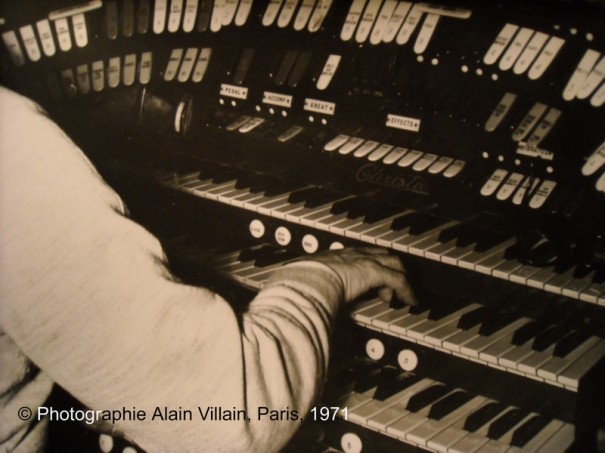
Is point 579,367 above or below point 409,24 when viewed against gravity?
below

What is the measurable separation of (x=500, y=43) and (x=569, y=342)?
0.62 metres

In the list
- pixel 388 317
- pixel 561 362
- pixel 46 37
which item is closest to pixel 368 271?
pixel 388 317

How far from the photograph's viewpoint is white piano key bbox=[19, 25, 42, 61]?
1.66 m

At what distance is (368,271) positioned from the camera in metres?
1.40

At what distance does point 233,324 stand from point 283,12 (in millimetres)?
783

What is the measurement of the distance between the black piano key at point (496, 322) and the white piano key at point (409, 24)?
630 mm

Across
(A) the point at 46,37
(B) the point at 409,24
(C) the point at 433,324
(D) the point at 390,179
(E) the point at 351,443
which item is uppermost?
(B) the point at 409,24

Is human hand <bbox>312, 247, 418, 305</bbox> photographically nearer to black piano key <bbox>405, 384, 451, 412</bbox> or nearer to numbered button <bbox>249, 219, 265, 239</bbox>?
black piano key <bbox>405, 384, 451, 412</bbox>

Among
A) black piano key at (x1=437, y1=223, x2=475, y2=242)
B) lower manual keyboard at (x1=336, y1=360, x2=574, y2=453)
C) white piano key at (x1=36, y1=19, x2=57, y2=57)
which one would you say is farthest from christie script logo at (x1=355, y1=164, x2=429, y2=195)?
white piano key at (x1=36, y1=19, x2=57, y2=57)

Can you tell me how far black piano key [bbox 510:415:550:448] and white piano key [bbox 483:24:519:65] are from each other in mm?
737

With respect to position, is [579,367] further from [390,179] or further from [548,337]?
[390,179]

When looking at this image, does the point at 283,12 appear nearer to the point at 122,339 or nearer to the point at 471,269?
the point at 471,269

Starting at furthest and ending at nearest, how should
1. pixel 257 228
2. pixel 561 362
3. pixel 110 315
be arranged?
pixel 257 228, pixel 561 362, pixel 110 315

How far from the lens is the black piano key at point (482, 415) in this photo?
1.45 metres
